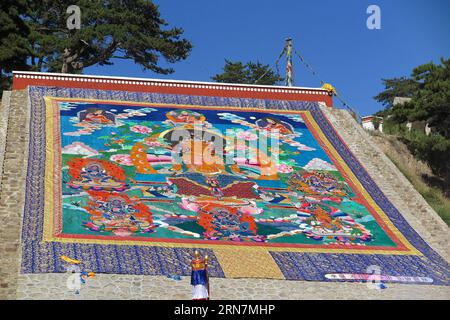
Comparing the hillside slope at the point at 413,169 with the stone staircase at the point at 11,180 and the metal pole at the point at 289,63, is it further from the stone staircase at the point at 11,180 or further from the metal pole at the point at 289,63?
the stone staircase at the point at 11,180

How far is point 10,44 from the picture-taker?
1196 inches

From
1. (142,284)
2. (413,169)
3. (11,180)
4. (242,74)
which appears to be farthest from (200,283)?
(242,74)

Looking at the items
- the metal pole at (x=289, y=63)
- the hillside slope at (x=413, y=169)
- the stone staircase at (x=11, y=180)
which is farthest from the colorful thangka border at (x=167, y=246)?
the metal pole at (x=289, y=63)

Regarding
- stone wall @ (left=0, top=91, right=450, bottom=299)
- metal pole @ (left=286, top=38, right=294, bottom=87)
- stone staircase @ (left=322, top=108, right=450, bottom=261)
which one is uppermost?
metal pole @ (left=286, top=38, right=294, bottom=87)

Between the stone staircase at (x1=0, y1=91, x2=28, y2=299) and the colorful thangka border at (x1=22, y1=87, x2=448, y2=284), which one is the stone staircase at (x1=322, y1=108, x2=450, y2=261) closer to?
the colorful thangka border at (x1=22, y1=87, x2=448, y2=284)

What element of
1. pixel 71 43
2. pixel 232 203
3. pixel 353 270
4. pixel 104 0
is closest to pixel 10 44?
pixel 71 43

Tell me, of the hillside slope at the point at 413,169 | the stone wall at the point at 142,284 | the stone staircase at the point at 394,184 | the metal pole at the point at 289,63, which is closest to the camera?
the stone wall at the point at 142,284

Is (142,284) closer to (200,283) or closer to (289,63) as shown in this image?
(200,283)

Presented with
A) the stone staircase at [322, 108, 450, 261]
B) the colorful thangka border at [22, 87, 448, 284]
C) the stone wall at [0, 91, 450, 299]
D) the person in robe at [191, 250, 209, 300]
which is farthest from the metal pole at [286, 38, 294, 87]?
the person in robe at [191, 250, 209, 300]

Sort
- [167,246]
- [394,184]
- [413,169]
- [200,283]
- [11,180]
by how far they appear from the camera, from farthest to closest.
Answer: [413,169]
[394,184]
[11,180]
[167,246]
[200,283]

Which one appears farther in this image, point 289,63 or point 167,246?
point 289,63

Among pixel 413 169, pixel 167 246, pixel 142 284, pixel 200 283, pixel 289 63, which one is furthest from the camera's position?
pixel 289 63

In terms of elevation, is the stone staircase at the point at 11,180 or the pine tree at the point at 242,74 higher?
the pine tree at the point at 242,74

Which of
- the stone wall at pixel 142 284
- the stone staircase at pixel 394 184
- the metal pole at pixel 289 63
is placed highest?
the metal pole at pixel 289 63
